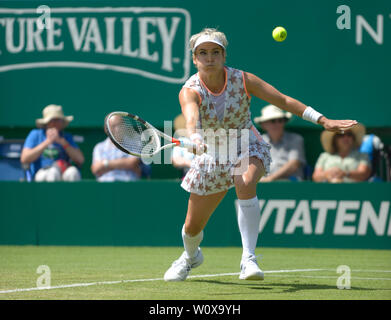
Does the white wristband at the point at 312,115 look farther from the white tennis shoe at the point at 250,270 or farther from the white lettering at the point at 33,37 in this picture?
the white lettering at the point at 33,37

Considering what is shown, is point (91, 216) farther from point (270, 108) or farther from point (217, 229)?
point (270, 108)

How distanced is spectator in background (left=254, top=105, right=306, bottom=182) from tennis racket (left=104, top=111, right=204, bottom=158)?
402 cm

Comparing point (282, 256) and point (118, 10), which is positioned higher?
point (118, 10)

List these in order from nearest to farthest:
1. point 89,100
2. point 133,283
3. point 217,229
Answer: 1. point 133,283
2. point 217,229
3. point 89,100

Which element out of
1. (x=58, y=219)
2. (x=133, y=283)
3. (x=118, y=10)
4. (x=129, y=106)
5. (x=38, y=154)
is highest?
(x=118, y=10)

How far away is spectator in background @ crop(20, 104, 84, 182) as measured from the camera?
9984 millimetres

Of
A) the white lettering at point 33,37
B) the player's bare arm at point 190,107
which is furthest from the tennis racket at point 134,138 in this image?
the white lettering at point 33,37

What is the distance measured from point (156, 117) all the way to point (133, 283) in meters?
4.57

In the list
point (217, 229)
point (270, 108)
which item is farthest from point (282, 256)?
point (270, 108)

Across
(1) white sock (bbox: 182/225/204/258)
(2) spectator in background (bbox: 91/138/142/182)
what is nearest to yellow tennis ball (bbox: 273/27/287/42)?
(1) white sock (bbox: 182/225/204/258)

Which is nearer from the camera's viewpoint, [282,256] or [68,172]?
[282,256]

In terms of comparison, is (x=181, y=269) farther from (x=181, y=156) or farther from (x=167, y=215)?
(x=181, y=156)

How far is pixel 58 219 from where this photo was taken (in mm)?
9766

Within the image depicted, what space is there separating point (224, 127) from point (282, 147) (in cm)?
394
